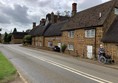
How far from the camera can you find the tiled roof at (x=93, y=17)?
30462mm

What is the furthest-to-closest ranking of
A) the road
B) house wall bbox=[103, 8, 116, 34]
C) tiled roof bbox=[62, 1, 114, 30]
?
1. tiled roof bbox=[62, 1, 114, 30]
2. house wall bbox=[103, 8, 116, 34]
3. the road

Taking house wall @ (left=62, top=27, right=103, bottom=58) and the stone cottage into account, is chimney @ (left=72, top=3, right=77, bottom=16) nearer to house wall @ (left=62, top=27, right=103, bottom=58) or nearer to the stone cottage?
the stone cottage

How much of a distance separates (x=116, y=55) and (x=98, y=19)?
8064 millimetres

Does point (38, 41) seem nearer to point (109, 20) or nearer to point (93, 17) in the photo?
point (93, 17)

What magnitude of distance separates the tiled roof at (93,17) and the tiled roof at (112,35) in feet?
4.95

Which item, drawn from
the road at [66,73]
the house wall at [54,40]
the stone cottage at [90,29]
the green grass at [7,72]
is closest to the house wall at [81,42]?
the stone cottage at [90,29]

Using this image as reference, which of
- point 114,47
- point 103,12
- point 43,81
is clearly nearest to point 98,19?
point 103,12

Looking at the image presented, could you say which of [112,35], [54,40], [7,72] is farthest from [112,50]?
[54,40]

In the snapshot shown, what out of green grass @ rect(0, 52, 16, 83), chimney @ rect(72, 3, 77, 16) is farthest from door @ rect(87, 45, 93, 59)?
green grass @ rect(0, 52, 16, 83)

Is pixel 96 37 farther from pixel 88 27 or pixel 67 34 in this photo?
pixel 67 34

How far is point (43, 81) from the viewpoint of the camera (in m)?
12.1

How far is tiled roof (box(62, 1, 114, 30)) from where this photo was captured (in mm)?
30462

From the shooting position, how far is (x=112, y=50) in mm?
25641

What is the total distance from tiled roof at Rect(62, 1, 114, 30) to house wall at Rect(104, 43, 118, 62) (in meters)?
4.07
